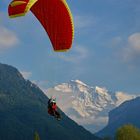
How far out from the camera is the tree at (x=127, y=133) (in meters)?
152

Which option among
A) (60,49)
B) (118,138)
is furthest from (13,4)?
(118,138)

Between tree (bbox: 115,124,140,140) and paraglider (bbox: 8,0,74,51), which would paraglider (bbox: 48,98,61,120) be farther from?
tree (bbox: 115,124,140,140)

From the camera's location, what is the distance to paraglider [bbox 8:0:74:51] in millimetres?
40688

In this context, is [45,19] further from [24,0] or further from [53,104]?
[53,104]

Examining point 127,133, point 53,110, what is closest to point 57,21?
point 53,110

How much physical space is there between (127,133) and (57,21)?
117790 millimetres

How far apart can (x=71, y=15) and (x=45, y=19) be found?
2.62m

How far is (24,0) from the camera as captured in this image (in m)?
37.0

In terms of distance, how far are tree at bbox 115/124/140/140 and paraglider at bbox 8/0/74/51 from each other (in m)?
113

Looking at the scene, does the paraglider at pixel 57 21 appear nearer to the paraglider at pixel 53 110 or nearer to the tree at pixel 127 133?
the paraglider at pixel 53 110

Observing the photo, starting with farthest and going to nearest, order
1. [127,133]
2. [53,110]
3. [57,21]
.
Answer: [127,133] < [57,21] < [53,110]

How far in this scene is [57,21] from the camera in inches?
1622

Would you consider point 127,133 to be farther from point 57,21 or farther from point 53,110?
point 53,110

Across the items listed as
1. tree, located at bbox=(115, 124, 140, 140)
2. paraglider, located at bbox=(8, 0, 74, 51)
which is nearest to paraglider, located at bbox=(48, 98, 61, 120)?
paraglider, located at bbox=(8, 0, 74, 51)
